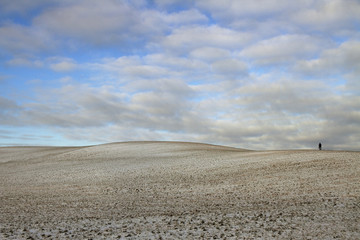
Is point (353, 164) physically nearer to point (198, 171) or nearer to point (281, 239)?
point (198, 171)

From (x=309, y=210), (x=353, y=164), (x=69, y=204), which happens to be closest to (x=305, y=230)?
(x=309, y=210)

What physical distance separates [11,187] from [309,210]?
60.3ft

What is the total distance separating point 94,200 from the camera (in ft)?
53.1

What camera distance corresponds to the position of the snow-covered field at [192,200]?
9.99m

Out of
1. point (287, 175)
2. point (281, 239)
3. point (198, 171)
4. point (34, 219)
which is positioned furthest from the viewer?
point (198, 171)

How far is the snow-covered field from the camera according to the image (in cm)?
999

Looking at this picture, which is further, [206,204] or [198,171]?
[198,171]

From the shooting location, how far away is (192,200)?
50.3 ft

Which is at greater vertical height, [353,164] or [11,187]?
[353,164]

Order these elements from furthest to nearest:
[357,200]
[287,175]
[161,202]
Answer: [287,175], [161,202], [357,200]

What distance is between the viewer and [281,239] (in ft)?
29.3

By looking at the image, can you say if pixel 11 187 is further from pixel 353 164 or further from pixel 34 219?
pixel 353 164

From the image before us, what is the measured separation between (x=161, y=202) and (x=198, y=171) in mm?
9396

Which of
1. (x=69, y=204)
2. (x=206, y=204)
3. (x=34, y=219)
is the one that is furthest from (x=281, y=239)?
(x=69, y=204)
